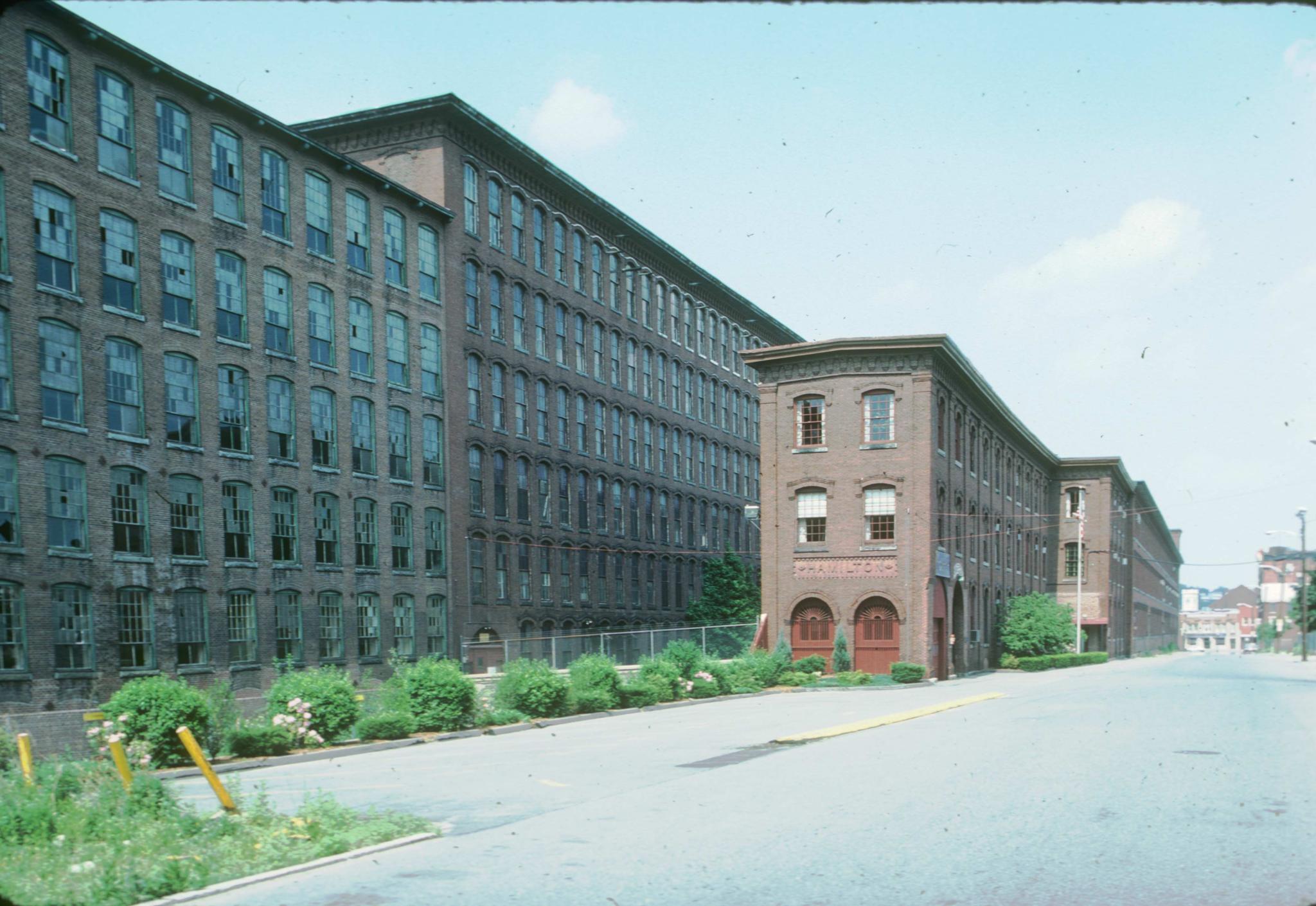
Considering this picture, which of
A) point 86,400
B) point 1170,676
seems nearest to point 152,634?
point 86,400

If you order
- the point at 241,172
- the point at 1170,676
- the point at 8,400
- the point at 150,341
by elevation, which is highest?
the point at 241,172

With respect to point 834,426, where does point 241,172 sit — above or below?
above

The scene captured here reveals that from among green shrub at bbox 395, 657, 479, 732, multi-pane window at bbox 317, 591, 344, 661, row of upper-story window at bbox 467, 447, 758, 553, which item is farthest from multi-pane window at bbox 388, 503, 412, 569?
green shrub at bbox 395, 657, 479, 732

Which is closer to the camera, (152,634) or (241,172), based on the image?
(152,634)

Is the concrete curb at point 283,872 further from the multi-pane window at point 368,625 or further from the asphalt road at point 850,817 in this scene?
the multi-pane window at point 368,625

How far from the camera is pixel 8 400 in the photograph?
28188 mm

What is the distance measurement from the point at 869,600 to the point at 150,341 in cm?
2893

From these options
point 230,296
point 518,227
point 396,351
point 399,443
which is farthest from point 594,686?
point 518,227

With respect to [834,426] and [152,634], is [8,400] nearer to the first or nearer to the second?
[152,634]

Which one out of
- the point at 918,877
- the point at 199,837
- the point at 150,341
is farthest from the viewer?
the point at 150,341

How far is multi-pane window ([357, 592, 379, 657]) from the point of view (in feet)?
131

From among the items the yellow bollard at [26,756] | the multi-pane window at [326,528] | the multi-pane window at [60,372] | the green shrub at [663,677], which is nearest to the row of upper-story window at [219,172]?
the multi-pane window at [60,372]

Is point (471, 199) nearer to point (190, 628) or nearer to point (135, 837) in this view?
point (190, 628)

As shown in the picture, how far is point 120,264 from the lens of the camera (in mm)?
31375
